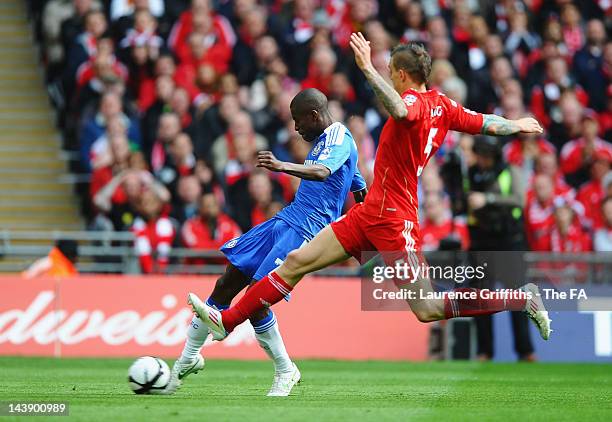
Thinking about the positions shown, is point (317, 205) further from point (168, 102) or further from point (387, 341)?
point (168, 102)

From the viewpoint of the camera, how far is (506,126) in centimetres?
944

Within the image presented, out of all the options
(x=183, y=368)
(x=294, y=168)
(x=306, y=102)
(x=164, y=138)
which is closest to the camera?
(x=294, y=168)

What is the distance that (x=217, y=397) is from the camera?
9438 millimetres

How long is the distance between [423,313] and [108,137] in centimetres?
921

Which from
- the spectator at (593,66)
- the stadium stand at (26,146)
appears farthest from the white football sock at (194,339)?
the spectator at (593,66)

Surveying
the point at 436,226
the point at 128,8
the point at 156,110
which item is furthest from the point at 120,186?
the point at 436,226

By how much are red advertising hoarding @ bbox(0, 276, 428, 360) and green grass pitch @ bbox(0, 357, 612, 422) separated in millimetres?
→ 880

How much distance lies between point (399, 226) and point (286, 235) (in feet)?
3.63

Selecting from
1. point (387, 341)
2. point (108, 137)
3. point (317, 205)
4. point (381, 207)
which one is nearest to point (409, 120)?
point (381, 207)

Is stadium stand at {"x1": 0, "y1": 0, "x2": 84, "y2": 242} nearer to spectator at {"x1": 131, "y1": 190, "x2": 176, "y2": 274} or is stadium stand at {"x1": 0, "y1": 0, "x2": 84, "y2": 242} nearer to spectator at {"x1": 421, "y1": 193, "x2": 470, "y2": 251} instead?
spectator at {"x1": 131, "y1": 190, "x2": 176, "y2": 274}

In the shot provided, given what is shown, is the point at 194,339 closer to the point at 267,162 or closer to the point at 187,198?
the point at 267,162

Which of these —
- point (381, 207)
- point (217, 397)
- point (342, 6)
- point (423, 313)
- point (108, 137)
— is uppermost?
point (342, 6)

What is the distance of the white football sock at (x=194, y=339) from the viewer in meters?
9.97

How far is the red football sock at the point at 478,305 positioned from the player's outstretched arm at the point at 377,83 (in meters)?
1.48
